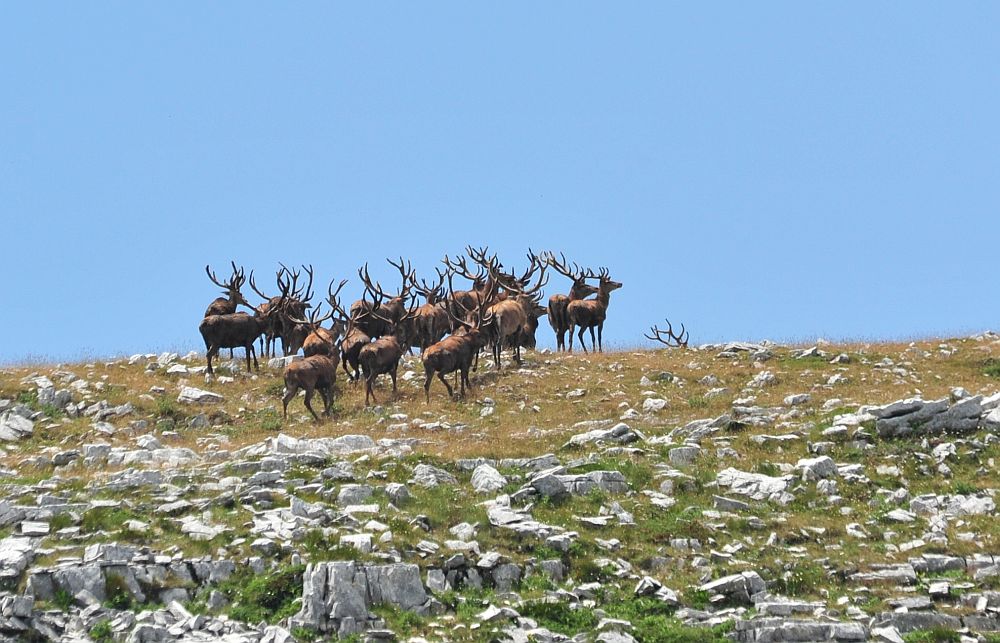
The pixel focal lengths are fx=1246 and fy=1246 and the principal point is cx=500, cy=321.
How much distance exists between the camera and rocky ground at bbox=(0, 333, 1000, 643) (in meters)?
15.1

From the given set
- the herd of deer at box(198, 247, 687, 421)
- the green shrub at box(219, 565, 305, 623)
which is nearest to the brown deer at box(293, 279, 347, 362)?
the herd of deer at box(198, 247, 687, 421)

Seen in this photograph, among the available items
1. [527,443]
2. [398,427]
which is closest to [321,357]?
[398,427]

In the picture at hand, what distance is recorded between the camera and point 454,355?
94.6 feet

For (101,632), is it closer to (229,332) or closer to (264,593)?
(264,593)

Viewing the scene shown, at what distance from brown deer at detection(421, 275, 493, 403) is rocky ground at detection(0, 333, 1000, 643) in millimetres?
1191

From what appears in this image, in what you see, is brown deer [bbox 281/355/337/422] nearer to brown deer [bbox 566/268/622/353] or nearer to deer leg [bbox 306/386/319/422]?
deer leg [bbox 306/386/319/422]

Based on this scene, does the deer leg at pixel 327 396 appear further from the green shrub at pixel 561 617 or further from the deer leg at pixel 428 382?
the green shrub at pixel 561 617

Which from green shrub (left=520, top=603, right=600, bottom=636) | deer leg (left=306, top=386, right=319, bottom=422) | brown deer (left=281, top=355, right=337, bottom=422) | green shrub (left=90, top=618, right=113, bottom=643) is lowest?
green shrub (left=520, top=603, right=600, bottom=636)

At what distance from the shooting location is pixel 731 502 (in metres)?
19.1

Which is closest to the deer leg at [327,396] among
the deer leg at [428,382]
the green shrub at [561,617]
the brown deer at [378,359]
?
the brown deer at [378,359]

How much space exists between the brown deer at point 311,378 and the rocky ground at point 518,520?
484 millimetres

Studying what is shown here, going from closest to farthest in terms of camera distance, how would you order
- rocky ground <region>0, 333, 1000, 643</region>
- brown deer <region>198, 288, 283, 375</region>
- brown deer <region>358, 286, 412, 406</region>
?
rocky ground <region>0, 333, 1000, 643</region> < brown deer <region>358, 286, 412, 406</region> < brown deer <region>198, 288, 283, 375</region>

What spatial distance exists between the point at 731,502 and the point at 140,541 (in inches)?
343

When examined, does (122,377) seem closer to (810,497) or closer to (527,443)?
(527,443)
